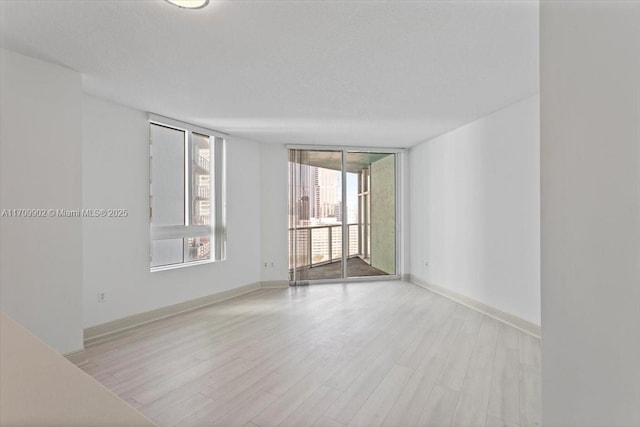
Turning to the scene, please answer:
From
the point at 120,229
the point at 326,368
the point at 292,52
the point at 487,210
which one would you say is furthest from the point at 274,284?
the point at 292,52

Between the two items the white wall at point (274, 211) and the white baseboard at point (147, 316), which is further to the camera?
the white wall at point (274, 211)

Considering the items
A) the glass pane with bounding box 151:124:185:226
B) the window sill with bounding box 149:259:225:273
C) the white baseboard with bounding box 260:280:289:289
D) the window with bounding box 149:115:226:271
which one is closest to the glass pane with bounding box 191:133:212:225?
the window with bounding box 149:115:226:271

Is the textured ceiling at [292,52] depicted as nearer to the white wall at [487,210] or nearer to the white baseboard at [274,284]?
the white wall at [487,210]

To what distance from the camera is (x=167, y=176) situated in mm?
4336

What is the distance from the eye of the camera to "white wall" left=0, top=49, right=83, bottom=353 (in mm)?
2453

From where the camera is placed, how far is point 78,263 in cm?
286

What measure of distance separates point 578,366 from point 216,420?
194 centimetres

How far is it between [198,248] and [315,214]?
2.08 m

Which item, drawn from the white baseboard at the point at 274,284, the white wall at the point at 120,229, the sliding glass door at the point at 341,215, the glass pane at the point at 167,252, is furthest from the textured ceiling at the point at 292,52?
the white baseboard at the point at 274,284

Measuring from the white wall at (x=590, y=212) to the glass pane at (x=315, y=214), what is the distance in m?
4.86

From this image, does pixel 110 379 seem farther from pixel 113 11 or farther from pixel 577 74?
pixel 577 74

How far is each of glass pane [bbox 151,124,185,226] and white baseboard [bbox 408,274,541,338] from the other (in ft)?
12.9

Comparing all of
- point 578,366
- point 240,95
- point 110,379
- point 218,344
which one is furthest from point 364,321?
point 578,366

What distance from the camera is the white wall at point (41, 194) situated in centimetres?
245
